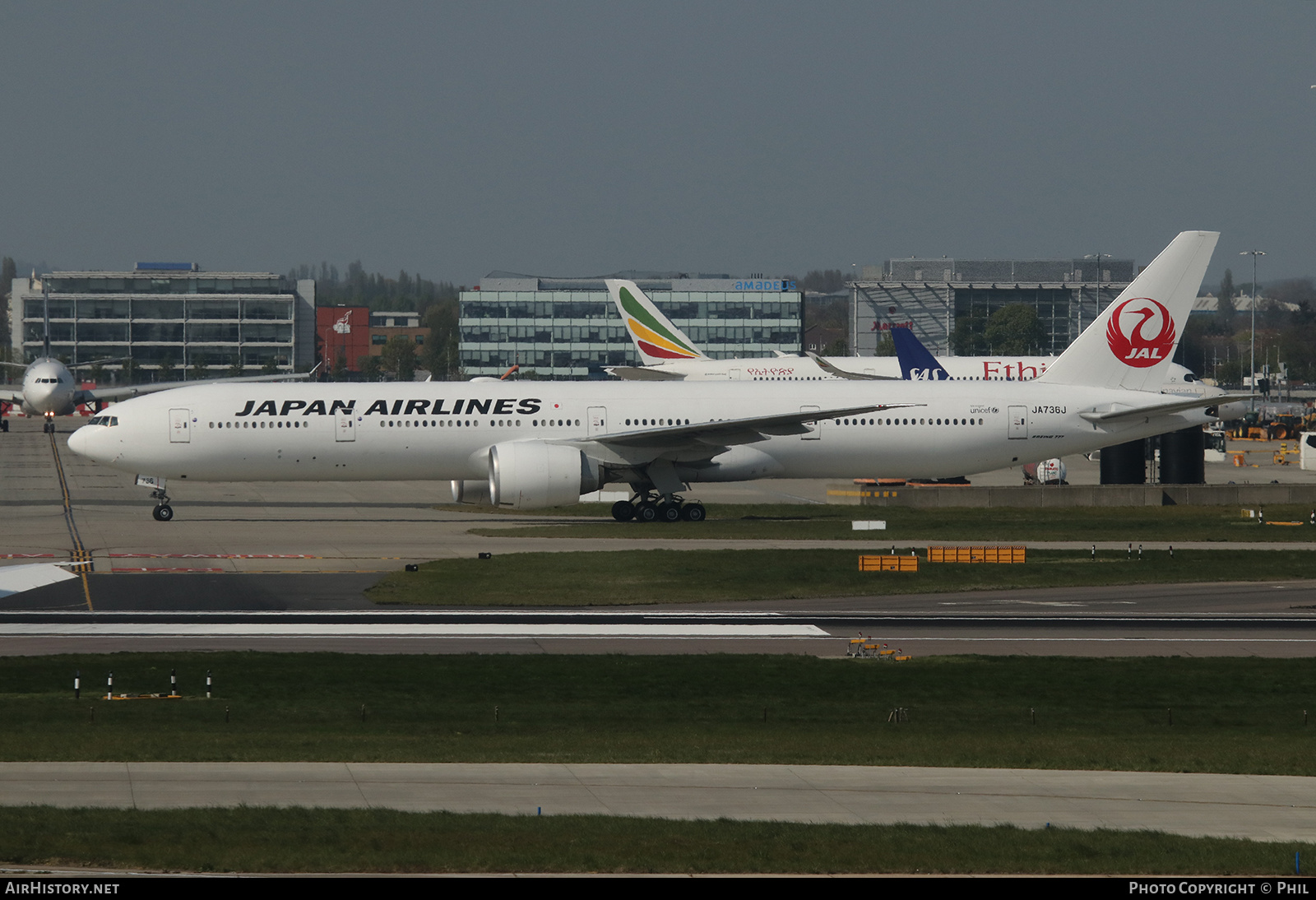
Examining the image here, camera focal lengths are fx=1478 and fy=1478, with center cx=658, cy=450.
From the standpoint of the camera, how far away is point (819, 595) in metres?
33.4

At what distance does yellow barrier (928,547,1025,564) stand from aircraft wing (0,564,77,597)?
833 inches

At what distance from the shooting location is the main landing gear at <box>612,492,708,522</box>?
156ft

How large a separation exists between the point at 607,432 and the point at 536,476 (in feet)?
13.5

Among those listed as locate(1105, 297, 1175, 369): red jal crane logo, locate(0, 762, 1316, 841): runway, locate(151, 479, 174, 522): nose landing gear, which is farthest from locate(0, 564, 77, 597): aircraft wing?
locate(1105, 297, 1175, 369): red jal crane logo

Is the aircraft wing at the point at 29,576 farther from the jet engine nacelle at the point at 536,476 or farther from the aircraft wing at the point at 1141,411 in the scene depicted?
the aircraft wing at the point at 1141,411

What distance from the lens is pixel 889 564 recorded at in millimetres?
36562

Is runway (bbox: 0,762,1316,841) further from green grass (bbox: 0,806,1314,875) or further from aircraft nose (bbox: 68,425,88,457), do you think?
aircraft nose (bbox: 68,425,88,457)

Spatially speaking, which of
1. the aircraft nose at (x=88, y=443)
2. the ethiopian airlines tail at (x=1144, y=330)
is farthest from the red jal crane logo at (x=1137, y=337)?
the aircraft nose at (x=88, y=443)

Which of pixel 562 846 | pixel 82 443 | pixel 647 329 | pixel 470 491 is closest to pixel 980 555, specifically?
pixel 470 491

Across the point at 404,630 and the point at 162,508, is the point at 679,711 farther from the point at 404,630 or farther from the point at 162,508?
the point at 162,508

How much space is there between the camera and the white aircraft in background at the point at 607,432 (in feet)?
153

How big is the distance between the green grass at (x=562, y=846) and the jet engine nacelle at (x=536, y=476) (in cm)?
3021
